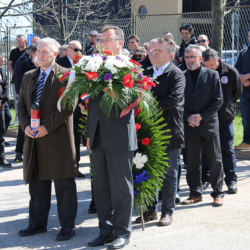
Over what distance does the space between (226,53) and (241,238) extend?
8.27 metres

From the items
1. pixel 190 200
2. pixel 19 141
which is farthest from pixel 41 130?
pixel 19 141

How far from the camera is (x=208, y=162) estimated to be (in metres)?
5.89

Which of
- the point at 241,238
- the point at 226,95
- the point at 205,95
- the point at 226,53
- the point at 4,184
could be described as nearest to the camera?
the point at 241,238

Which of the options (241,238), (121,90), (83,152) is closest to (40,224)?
(121,90)

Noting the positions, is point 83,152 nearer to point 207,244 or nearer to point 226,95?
point 226,95

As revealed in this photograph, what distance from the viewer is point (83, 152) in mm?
9414

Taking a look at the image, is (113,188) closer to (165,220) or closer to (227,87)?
(165,220)

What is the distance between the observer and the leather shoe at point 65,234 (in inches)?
180

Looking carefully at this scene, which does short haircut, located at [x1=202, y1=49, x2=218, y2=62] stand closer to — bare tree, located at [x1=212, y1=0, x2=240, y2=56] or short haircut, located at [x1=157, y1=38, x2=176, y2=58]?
short haircut, located at [x1=157, y1=38, x2=176, y2=58]

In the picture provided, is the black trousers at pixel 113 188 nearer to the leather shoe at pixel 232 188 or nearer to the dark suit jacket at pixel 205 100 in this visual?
the dark suit jacket at pixel 205 100

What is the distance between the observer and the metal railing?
11.4m

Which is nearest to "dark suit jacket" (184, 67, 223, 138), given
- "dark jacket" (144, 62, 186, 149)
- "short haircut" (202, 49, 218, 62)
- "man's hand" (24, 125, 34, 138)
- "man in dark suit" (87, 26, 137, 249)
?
"short haircut" (202, 49, 218, 62)

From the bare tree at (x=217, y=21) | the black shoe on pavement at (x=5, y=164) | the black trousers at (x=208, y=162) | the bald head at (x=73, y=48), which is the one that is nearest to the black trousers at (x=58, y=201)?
the black trousers at (x=208, y=162)

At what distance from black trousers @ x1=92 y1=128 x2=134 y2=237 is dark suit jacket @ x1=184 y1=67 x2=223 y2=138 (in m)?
1.73
